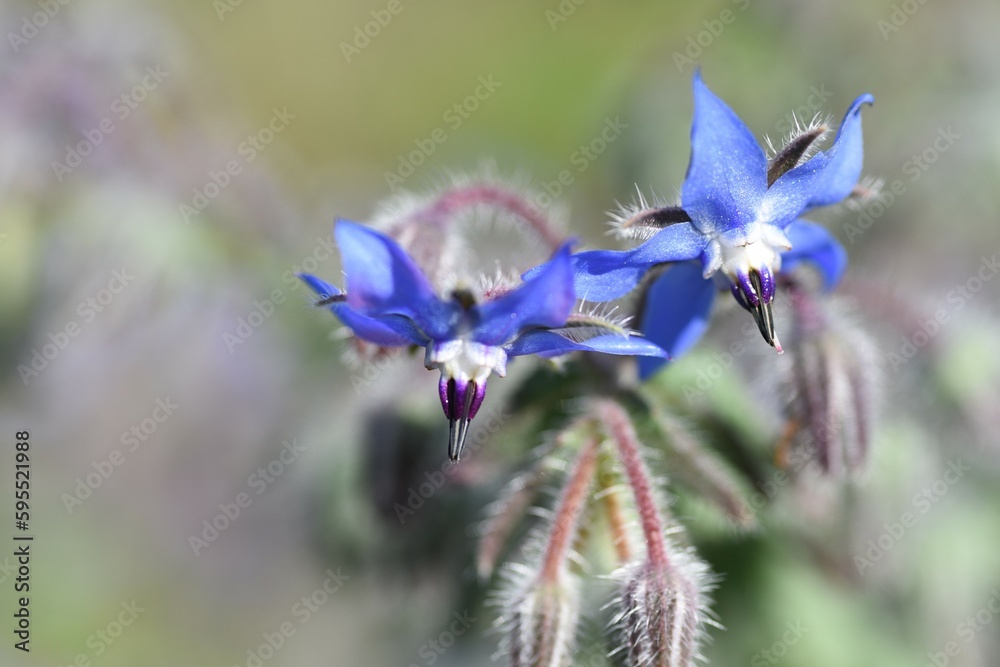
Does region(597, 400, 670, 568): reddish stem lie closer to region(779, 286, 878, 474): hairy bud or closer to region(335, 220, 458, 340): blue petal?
region(779, 286, 878, 474): hairy bud

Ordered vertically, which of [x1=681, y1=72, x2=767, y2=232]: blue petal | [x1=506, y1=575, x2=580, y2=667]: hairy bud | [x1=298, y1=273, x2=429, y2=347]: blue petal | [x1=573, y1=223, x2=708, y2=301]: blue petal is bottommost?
[x1=506, y1=575, x2=580, y2=667]: hairy bud

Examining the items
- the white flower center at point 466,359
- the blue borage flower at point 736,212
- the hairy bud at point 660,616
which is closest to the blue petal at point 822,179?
the blue borage flower at point 736,212

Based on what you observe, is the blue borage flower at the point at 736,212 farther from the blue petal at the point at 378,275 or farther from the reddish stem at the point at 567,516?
the reddish stem at the point at 567,516

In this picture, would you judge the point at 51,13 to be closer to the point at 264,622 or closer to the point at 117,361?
the point at 117,361

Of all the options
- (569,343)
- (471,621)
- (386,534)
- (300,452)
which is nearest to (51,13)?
(300,452)

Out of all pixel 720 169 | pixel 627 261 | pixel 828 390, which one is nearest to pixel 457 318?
pixel 627 261

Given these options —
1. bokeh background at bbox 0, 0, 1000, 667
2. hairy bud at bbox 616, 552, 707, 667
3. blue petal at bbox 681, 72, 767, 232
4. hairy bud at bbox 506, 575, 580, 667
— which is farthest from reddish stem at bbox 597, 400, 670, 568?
blue petal at bbox 681, 72, 767, 232
